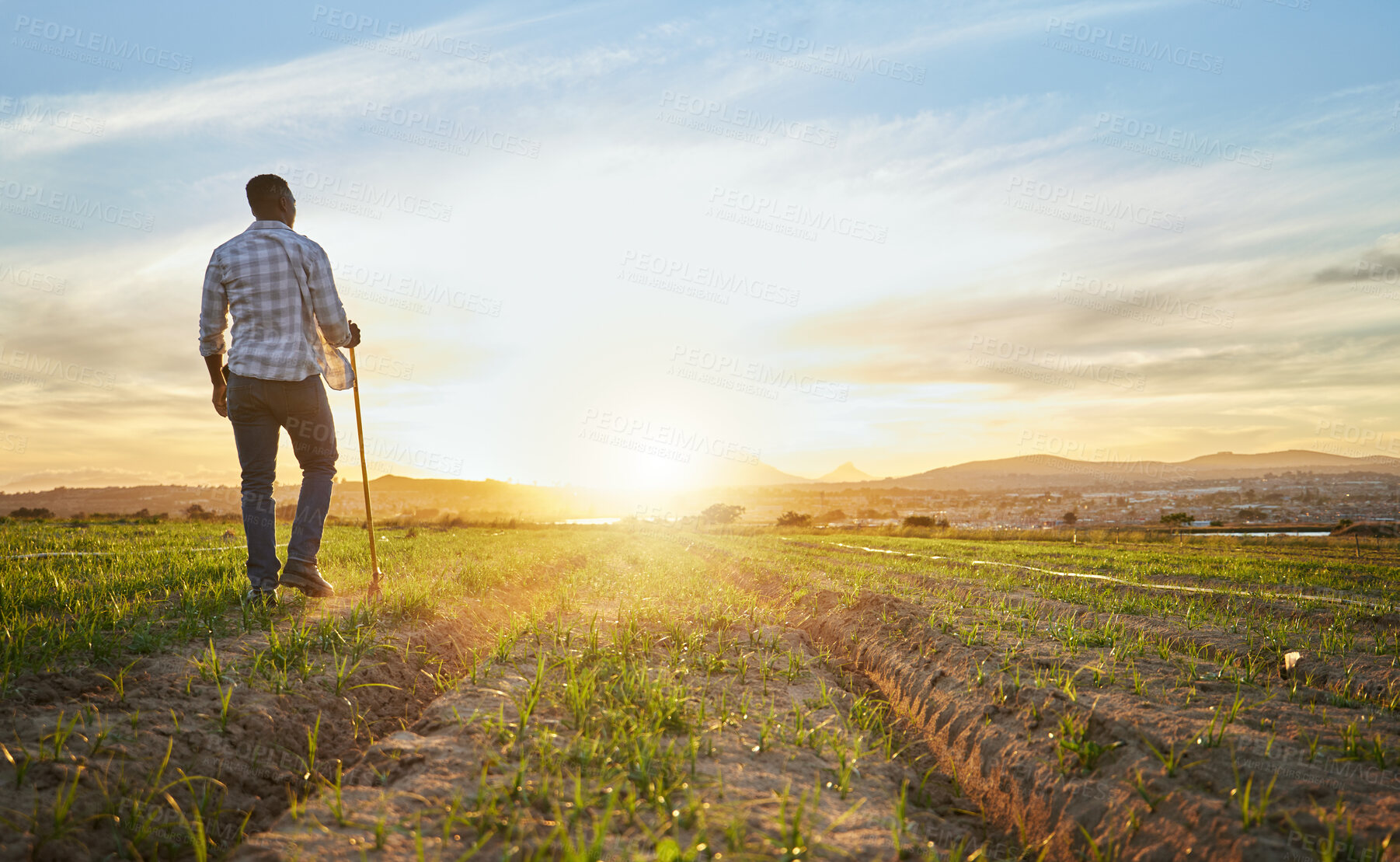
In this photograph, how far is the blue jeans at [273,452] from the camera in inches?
193

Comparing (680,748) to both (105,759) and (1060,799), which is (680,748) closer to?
(1060,799)

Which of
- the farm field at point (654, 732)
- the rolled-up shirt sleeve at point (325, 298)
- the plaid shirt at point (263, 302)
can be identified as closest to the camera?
the farm field at point (654, 732)

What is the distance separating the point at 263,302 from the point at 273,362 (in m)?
0.48

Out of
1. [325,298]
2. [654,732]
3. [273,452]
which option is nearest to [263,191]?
[325,298]

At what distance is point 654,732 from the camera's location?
2.96 metres

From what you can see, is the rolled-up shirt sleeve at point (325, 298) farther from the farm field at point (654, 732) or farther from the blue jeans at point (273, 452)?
the farm field at point (654, 732)

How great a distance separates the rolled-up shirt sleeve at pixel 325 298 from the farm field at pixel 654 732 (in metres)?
2.23

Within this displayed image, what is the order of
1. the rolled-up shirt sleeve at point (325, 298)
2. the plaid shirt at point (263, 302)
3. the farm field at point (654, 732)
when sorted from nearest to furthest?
the farm field at point (654, 732)
the plaid shirt at point (263, 302)
the rolled-up shirt sleeve at point (325, 298)

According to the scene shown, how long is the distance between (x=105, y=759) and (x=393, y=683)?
5.30 feet

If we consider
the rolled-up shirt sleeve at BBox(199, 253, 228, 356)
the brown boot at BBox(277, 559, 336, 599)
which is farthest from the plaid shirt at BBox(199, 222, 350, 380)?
the brown boot at BBox(277, 559, 336, 599)

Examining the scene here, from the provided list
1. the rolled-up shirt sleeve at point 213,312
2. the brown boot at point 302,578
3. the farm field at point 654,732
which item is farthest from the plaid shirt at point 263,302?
the farm field at point 654,732

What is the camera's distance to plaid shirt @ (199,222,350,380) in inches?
191

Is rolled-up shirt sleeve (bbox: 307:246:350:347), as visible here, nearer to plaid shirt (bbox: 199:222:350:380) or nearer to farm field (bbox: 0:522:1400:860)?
plaid shirt (bbox: 199:222:350:380)

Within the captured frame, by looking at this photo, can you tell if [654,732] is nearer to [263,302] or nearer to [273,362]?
[273,362]
